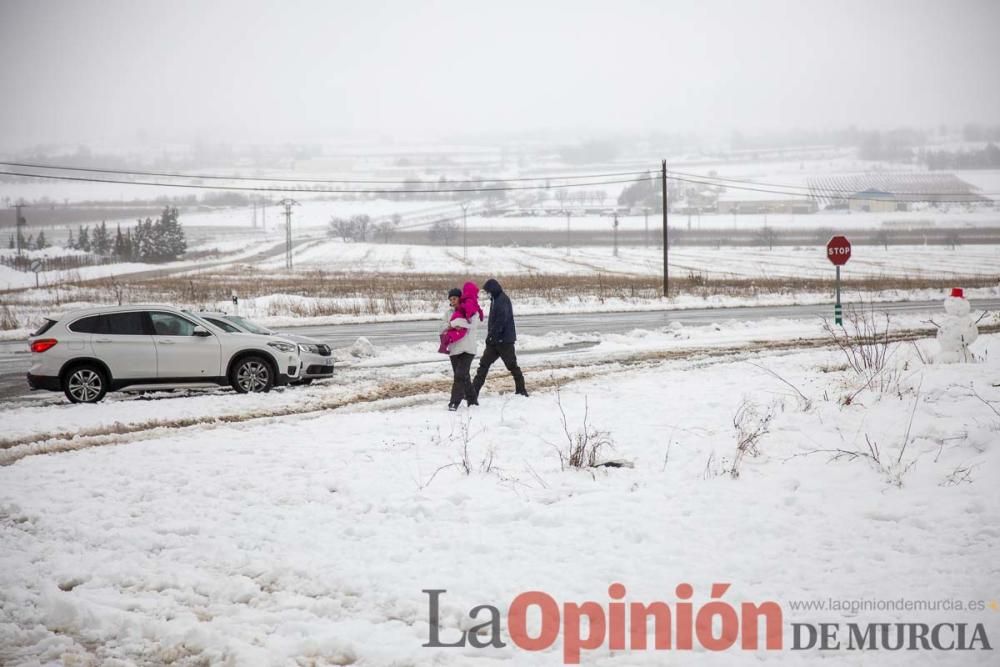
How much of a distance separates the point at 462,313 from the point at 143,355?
5.81 metres

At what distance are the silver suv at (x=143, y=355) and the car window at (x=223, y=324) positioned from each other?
19cm

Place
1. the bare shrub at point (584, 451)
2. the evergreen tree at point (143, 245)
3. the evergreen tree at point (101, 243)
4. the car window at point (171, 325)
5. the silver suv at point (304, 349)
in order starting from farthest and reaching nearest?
the evergreen tree at point (101, 243) < the evergreen tree at point (143, 245) < the silver suv at point (304, 349) < the car window at point (171, 325) < the bare shrub at point (584, 451)

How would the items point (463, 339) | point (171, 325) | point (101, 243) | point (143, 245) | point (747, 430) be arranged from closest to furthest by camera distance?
point (747, 430) < point (463, 339) < point (171, 325) < point (143, 245) < point (101, 243)

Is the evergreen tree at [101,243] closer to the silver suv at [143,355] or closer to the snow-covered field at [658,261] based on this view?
the snow-covered field at [658,261]

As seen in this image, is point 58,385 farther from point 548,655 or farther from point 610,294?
point 610,294

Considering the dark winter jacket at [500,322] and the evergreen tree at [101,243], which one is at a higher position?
the evergreen tree at [101,243]

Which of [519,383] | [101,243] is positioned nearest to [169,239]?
[101,243]

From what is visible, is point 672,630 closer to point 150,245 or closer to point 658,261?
point 658,261

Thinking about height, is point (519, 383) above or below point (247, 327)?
below

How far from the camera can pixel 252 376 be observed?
44.3 ft

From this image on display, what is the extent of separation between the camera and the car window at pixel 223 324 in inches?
539

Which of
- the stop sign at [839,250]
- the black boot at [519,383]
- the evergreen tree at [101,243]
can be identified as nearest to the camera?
the black boot at [519,383]

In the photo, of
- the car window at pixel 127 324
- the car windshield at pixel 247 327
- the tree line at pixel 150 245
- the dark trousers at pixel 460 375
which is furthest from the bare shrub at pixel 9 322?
the tree line at pixel 150 245

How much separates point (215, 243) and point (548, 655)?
14686 cm
